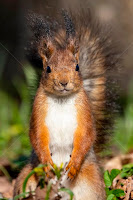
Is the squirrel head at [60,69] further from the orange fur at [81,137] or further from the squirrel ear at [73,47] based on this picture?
the orange fur at [81,137]

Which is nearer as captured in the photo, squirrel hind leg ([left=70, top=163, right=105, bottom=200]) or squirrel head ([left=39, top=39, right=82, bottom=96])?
squirrel head ([left=39, top=39, right=82, bottom=96])

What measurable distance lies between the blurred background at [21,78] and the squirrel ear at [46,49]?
1.77 meters

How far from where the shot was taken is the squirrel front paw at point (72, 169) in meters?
3.47

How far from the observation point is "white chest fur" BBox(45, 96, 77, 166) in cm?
349

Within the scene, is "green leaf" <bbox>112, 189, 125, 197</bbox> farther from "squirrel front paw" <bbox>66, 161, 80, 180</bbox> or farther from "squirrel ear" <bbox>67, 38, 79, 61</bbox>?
"squirrel ear" <bbox>67, 38, 79, 61</bbox>

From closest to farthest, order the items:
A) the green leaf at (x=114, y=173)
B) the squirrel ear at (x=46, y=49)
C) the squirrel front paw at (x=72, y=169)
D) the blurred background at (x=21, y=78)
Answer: the squirrel front paw at (x=72, y=169), the squirrel ear at (x=46, y=49), the green leaf at (x=114, y=173), the blurred background at (x=21, y=78)

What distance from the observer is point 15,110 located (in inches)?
266

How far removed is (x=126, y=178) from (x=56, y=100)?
1.23 meters

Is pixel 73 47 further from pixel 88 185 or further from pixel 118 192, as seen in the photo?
pixel 118 192

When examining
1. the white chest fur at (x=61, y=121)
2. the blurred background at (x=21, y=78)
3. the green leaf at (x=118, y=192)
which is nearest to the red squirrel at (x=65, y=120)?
the white chest fur at (x=61, y=121)

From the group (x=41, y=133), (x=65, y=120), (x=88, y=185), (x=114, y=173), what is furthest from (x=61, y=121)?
(x=114, y=173)

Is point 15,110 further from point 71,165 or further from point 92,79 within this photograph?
point 71,165

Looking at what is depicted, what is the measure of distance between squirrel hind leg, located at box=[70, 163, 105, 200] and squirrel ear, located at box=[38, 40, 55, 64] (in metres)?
1.03

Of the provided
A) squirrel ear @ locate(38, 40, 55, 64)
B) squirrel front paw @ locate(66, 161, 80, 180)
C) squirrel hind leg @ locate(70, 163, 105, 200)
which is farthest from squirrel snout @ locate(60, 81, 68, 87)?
squirrel hind leg @ locate(70, 163, 105, 200)
